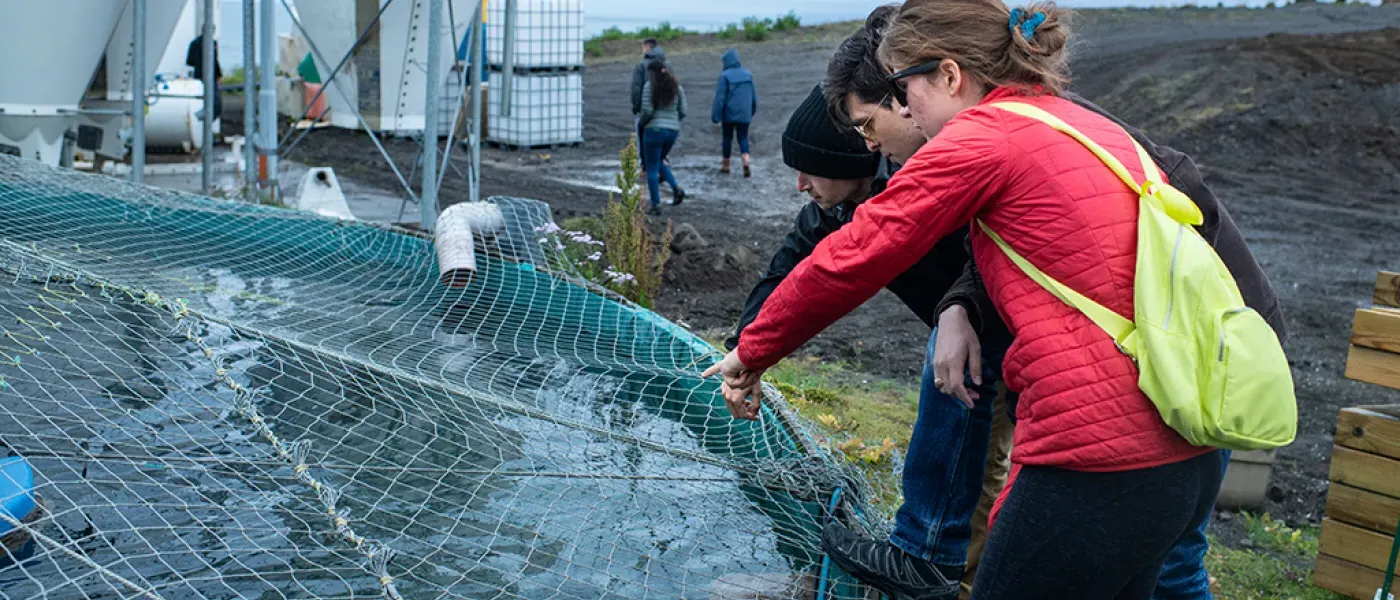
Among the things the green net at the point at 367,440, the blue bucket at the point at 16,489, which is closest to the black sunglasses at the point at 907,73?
the green net at the point at 367,440

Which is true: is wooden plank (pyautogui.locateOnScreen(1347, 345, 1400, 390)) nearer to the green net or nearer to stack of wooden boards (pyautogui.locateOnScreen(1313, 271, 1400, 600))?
stack of wooden boards (pyautogui.locateOnScreen(1313, 271, 1400, 600))

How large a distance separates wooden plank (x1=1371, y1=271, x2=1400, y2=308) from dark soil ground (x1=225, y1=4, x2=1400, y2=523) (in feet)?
3.67

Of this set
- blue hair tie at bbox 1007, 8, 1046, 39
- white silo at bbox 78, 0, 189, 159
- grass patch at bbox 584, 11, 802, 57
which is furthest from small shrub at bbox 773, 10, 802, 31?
blue hair tie at bbox 1007, 8, 1046, 39

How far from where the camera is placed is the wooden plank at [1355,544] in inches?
134

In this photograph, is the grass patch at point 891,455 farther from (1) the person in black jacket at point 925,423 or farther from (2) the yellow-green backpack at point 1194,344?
(2) the yellow-green backpack at point 1194,344

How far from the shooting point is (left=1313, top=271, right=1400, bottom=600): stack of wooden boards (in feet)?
11.0

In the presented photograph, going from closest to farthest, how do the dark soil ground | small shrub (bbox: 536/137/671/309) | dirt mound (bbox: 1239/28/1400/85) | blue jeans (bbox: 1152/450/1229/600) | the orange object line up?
1. blue jeans (bbox: 1152/450/1229/600)
2. small shrub (bbox: 536/137/671/309)
3. the dark soil ground
4. the orange object
5. dirt mound (bbox: 1239/28/1400/85)

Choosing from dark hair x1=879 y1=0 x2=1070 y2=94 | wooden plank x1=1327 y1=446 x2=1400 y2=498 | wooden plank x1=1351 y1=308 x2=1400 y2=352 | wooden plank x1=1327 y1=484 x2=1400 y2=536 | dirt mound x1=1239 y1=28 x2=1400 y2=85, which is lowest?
wooden plank x1=1327 y1=484 x2=1400 y2=536

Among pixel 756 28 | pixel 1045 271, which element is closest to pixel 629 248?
pixel 1045 271

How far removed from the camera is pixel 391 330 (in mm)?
4441

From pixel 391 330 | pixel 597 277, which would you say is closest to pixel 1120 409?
pixel 391 330

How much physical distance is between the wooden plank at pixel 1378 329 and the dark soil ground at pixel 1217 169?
3.81ft

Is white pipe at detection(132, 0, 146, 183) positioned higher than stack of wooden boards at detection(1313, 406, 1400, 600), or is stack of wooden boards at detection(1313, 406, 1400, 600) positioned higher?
white pipe at detection(132, 0, 146, 183)

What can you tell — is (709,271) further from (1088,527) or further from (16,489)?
(1088,527)
